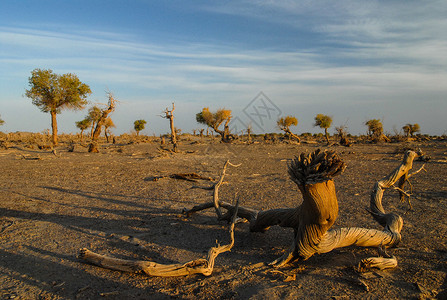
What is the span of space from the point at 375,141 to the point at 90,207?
27985 mm

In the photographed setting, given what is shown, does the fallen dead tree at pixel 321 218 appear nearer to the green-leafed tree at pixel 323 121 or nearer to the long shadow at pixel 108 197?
the long shadow at pixel 108 197

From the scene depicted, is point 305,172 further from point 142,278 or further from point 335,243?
point 142,278

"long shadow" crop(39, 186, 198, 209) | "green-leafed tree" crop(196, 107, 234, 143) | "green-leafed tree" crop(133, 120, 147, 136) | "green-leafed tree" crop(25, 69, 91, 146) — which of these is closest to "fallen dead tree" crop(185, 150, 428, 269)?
"long shadow" crop(39, 186, 198, 209)

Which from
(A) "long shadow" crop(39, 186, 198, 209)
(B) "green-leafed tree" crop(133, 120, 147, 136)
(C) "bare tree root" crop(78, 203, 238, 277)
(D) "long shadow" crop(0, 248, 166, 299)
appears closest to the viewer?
(D) "long shadow" crop(0, 248, 166, 299)

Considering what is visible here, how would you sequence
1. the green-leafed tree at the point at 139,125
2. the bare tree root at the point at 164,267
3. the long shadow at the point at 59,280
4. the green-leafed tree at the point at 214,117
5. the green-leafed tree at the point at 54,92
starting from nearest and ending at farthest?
the long shadow at the point at 59,280, the bare tree root at the point at 164,267, the green-leafed tree at the point at 54,92, the green-leafed tree at the point at 214,117, the green-leafed tree at the point at 139,125

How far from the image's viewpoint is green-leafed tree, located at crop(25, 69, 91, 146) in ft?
77.0

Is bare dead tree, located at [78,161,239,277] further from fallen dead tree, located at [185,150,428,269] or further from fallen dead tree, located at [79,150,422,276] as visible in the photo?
fallen dead tree, located at [185,150,428,269]

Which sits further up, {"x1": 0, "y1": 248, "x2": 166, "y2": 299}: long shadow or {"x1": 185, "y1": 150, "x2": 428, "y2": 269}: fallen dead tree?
{"x1": 185, "y1": 150, "x2": 428, "y2": 269}: fallen dead tree

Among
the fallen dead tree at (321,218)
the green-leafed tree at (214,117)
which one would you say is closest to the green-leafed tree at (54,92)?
the green-leafed tree at (214,117)

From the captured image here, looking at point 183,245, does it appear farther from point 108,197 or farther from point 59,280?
point 108,197

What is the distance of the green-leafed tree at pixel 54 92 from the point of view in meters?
23.5

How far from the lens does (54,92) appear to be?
2377 centimetres

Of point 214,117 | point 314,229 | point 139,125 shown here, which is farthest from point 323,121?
point 314,229

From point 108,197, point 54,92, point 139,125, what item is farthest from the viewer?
point 139,125
